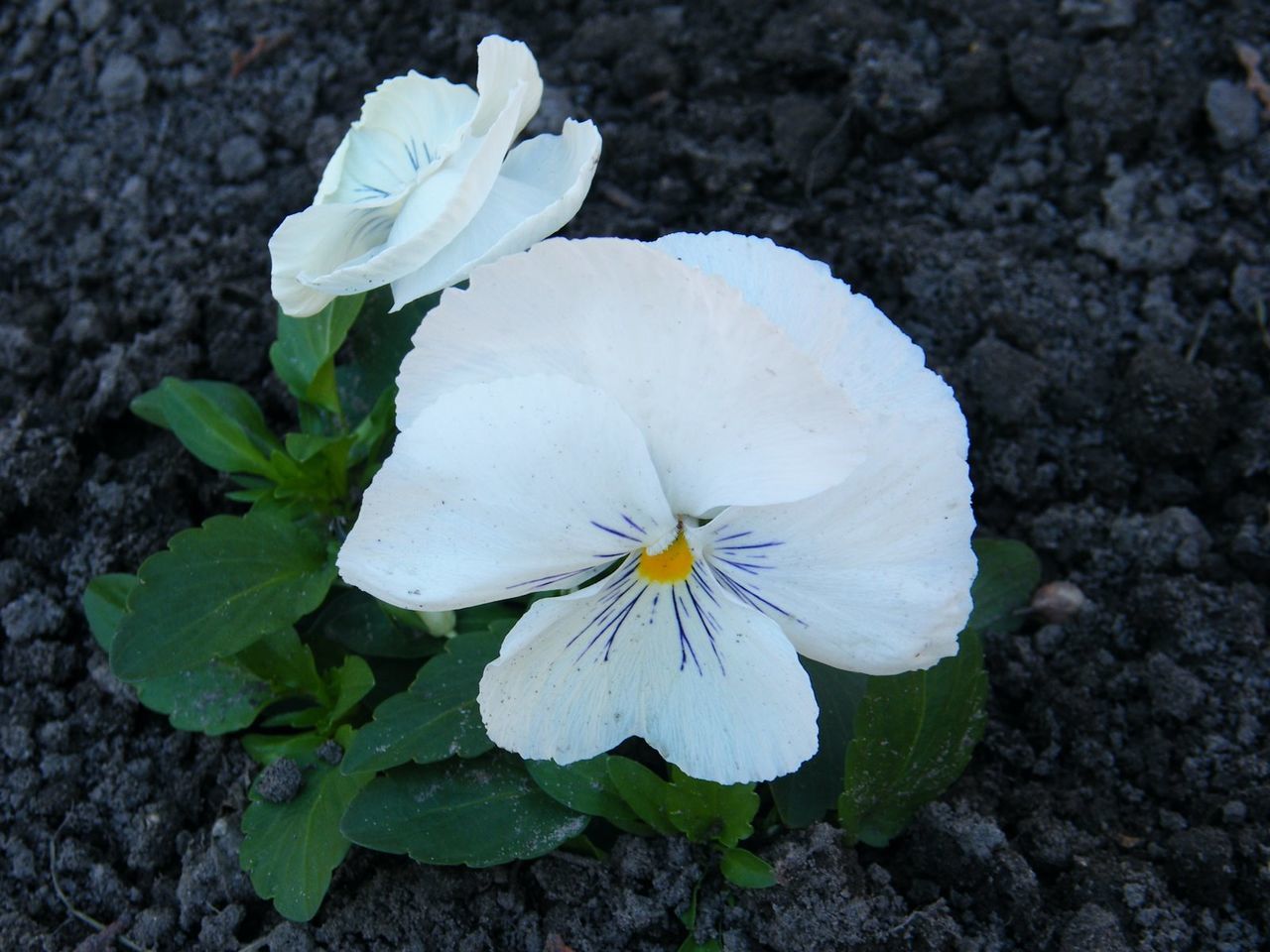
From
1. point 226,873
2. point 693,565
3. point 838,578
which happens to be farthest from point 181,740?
point 838,578

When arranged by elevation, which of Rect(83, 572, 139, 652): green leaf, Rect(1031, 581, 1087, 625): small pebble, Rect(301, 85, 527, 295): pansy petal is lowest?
Rect(1031, 581, 1087, 625): small pebble

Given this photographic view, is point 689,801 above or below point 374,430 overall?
below

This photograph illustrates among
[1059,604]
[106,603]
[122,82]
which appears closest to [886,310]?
[1059,604]

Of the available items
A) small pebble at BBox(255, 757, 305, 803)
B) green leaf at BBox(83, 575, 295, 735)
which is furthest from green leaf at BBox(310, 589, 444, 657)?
small pebble at BBox(255, 757, 305, 803)

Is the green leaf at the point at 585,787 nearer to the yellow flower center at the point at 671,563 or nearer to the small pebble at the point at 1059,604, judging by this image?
the yellow flower center at the point at 671,563

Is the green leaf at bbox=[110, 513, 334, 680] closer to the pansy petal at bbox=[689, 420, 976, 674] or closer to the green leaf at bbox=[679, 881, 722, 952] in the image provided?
the green leaf at bbox=[679, 881, 722, 952]

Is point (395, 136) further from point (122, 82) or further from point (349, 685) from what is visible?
point (122, 82)
